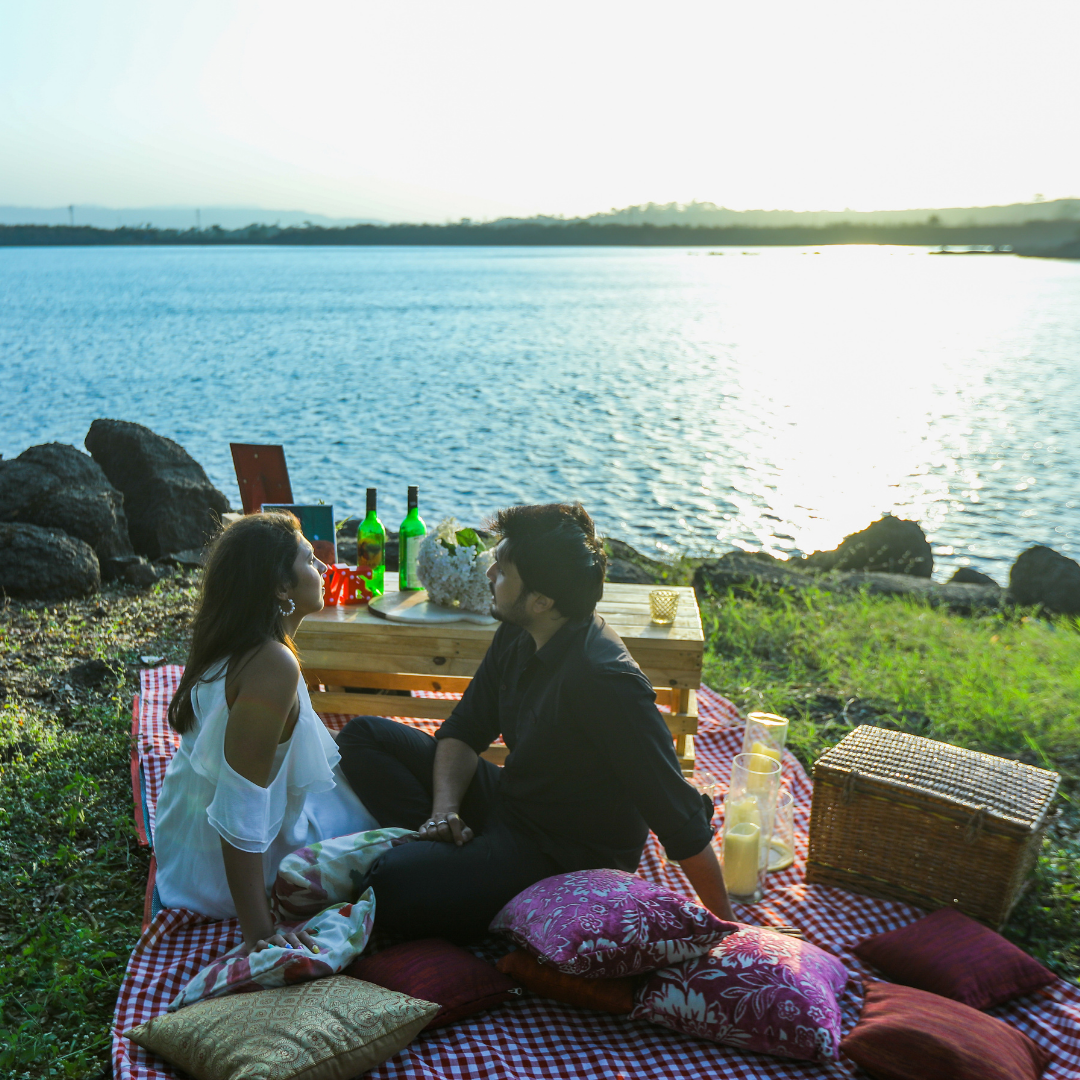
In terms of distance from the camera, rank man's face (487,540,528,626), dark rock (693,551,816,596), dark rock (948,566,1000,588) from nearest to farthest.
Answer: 1. man's face (487,540,528,626)
2. dark rock (693,551,816,596)
3. dark rock (948,566,1000,588)

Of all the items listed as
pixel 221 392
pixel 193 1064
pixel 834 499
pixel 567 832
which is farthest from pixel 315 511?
pixel 221 392

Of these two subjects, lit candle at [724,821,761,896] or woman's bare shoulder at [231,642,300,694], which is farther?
lit candle at [724,821,761,896]

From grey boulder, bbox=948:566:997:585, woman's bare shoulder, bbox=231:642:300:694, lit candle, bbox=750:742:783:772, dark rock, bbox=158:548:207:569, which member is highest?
woman's bare shoulder, bbox=231:642:300:694

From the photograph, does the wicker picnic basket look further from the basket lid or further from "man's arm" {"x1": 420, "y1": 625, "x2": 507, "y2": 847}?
"man's arm" {"x1": 420, "y1": 625, "x2": 507, "y2": 847}

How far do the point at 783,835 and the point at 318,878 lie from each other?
200cm

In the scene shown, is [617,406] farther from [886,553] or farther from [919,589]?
[919,589]

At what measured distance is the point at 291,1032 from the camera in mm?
2422

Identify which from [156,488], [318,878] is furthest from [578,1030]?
[156,488]

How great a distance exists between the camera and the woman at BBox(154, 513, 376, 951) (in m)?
2.83

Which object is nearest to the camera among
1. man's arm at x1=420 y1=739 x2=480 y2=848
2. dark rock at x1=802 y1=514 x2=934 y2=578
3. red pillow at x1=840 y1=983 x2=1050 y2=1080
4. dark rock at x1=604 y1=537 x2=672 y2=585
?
red pillow at x1=840 y1=983 x2=1050 y2=1080

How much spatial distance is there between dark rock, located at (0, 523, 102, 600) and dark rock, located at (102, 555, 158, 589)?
405mm

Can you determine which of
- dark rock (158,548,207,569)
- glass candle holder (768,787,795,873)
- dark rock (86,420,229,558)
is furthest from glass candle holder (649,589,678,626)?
dark rock (86,420,229,558)

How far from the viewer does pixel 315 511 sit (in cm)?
512

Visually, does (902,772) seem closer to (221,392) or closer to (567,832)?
(567,832)
